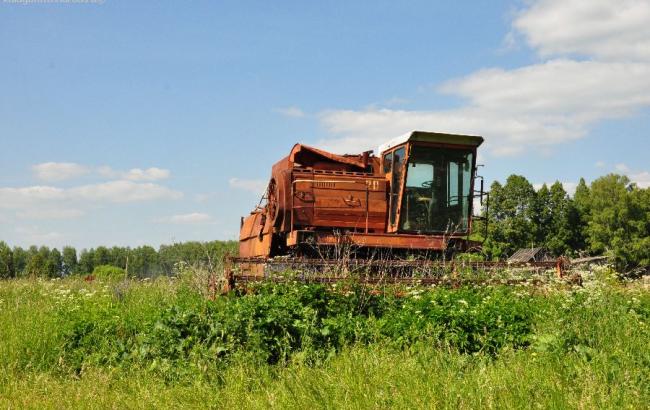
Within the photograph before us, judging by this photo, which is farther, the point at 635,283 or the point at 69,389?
the point at 635,283

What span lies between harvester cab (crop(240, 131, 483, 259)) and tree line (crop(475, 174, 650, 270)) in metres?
46.1

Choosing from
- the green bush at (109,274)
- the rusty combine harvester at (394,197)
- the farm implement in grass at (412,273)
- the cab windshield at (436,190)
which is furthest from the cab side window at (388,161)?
the green bush at (109,274)

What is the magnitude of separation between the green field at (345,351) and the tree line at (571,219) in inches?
2104

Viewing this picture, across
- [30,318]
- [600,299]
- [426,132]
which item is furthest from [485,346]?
[426,132]

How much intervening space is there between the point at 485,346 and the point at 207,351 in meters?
3.24

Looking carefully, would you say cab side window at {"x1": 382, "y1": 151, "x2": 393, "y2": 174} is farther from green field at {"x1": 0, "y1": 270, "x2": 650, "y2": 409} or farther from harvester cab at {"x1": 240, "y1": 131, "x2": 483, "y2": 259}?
green field at {"x1": 0, "y1": 270, "x2": 650, "y2": 409}

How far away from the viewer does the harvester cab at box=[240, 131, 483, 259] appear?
16.0 meters

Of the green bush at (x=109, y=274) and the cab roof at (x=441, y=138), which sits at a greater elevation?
the cab roof at (x=441, y=138)

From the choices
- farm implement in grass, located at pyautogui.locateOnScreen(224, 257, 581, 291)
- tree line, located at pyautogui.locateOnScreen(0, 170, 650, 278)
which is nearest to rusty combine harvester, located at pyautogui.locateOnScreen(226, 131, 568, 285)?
farm implement in grass, located at pyautogui.locateOnScreen(224, 257, 581, 291)

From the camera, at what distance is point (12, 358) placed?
9359 millimetres

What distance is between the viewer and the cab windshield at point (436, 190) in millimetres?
16156

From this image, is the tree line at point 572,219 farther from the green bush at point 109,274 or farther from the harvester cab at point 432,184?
the harvester cab at point 432,184

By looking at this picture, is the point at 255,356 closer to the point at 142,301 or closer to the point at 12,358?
the point at 12,358

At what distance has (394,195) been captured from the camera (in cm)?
1619
